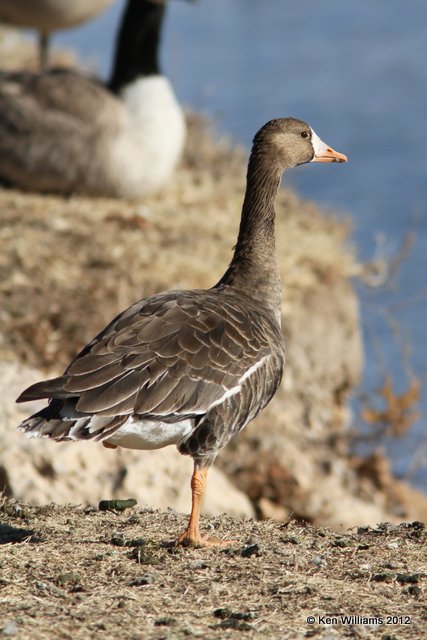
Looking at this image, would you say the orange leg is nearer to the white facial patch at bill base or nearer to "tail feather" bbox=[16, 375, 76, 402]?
"tail feather" bbox=[16, 375, 76, 402]

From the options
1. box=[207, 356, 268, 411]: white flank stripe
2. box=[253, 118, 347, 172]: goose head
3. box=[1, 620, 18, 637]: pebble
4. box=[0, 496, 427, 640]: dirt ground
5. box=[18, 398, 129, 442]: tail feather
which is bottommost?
box=[1, 620, 18, 637]: pebble

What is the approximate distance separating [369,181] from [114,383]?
1290cm

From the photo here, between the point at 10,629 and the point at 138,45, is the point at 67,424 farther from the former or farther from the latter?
the point at 138,45

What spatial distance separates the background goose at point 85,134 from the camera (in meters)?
11.0

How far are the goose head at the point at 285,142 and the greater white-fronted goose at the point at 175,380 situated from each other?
902 mm

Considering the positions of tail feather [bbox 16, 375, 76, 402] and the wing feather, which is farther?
the wing feather

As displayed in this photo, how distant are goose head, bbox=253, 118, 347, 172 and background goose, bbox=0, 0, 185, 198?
489 cm

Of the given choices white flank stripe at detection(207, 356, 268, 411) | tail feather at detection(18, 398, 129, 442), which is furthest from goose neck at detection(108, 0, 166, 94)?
tail feather at detection(18, 398, 129, 442)

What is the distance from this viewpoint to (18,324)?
8773 millimetres

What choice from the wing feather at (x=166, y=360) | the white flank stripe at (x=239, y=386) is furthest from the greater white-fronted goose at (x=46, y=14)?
the white flank stripe at (x=239, y=386)

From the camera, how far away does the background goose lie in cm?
1102

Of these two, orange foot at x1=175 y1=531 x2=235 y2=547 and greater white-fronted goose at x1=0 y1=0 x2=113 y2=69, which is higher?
greater white-fronted goose at x1=0 y1=0 x2=113 y2=69

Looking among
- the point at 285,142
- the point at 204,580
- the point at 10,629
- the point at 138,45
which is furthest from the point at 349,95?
the point at 10,629

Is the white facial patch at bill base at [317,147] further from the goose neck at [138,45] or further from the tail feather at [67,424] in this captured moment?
the goose neck at [138,45]
